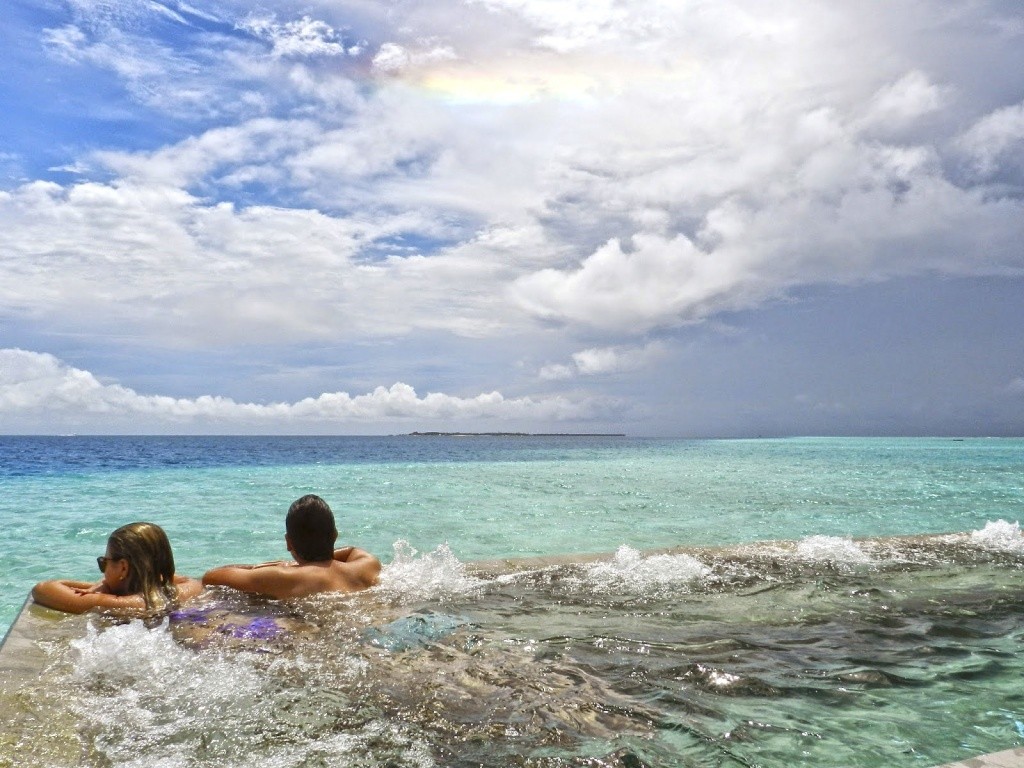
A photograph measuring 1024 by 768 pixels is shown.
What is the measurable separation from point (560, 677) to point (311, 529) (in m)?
2.92

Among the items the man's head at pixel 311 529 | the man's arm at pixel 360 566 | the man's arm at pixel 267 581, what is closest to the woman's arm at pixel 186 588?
the man's arm at pixel 267 581

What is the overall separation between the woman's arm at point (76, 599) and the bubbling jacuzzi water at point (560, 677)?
0.32 meters

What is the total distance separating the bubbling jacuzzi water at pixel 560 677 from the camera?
3.25 meters

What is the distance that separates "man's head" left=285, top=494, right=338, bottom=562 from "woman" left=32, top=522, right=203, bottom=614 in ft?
3.17

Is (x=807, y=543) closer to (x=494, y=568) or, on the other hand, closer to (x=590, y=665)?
(x=494, y=568)

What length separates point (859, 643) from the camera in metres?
5.03

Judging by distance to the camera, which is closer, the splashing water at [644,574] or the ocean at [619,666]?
the ocean at [619,666]

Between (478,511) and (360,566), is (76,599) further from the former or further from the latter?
(478,511)

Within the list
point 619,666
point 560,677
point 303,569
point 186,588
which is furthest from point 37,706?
point 619,666

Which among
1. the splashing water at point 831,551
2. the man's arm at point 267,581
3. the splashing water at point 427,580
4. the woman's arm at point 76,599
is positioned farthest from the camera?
the splashing water at point 831,551

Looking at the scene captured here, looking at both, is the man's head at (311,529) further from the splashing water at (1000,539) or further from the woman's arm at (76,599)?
the splashing water at (1000,539)

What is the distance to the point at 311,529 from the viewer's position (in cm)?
614

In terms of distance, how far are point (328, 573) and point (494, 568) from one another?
191cm

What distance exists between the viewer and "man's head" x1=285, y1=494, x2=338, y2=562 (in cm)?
604
